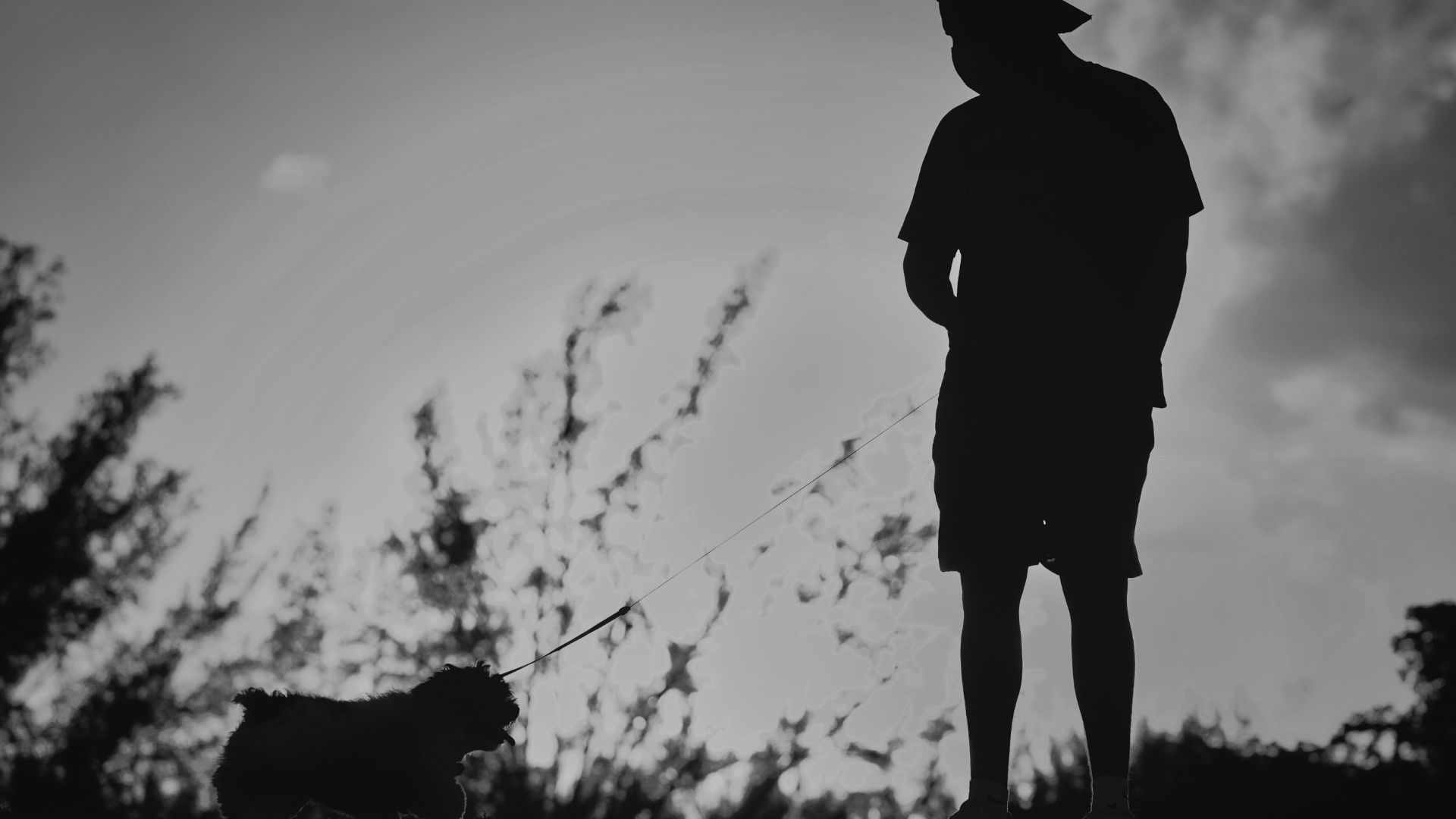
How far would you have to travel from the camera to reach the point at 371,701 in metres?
4.37

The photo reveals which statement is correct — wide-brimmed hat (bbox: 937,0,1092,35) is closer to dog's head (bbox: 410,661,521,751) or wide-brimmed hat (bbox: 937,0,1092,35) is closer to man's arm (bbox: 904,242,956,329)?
man's arm (bbox: 904,242,956,329)

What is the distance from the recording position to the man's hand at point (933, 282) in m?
3.08

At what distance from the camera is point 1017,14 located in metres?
3.04

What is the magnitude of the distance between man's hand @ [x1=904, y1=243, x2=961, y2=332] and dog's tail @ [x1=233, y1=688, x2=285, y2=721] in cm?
351

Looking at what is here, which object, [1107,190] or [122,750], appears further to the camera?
[122,750]

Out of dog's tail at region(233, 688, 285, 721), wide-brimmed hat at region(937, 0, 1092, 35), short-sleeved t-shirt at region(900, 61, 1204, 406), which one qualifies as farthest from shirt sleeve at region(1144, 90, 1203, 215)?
dog's tail at region(233, 688, 285, 721)

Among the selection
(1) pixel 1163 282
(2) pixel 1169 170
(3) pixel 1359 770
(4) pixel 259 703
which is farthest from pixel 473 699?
(3) pixel 1359 770

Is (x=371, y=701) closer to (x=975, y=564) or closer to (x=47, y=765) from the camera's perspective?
(x=975, y=564)

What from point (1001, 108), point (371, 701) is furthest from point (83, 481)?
point (1001, 108)

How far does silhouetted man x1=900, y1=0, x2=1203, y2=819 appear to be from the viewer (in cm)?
268

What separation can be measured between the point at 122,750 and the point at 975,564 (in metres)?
30.8

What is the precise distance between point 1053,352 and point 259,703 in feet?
12.9

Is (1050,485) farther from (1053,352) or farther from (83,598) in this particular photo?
(83,598)

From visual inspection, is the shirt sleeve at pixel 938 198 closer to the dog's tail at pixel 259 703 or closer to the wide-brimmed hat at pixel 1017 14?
the wide-brimmed hat at pixel 1017 14
